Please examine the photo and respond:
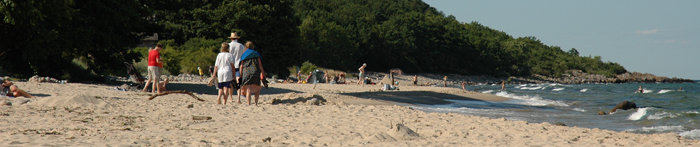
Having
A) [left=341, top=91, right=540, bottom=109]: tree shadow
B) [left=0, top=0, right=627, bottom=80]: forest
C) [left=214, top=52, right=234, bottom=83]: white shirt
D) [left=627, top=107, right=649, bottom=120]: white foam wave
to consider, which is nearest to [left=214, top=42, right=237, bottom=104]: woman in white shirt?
[left=214, top=52, right=234, bottom=83]: white shirt

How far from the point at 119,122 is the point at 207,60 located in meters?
28.8

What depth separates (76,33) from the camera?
1638 cm

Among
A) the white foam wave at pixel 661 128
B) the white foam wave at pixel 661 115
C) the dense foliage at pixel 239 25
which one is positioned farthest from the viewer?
the dense foliage at pixel 239 25

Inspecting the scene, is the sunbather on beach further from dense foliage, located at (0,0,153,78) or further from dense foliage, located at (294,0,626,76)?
dense foliage, located at (294,0,626,76)

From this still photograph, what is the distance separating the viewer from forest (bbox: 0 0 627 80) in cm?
1605

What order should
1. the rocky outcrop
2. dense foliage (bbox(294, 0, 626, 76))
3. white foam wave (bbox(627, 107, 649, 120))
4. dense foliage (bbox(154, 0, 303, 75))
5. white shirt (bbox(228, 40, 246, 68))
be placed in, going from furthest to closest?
the rocky outcrop < dense foliage (bbox(294, 0, 626, 76)) < dense foliage (bbox(154, 0, 303, 75)) < white foam wave (bbox(627, 107, 649, 120)) < white shirt (bbox(228, 40, 246, 68))

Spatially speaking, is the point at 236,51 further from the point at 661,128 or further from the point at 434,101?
the point at 434,101

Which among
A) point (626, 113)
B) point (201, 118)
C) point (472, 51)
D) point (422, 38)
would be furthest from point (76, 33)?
point (472, 51)

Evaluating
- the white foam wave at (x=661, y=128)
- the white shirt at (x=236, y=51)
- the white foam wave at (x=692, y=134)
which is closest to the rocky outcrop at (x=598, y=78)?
the white foam wave at (x=661, y=128)

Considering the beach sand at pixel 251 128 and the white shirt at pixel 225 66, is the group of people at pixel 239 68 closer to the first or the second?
the white shirt at pixel 225 66

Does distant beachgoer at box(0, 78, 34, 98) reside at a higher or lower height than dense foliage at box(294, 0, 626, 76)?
lower

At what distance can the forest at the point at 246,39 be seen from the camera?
16.0 metres

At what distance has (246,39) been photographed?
1586 inches

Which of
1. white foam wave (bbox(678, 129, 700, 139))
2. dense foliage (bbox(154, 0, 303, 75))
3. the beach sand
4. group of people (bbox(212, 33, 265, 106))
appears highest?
dense foliage (bbox(154, 0, 303, 75))
